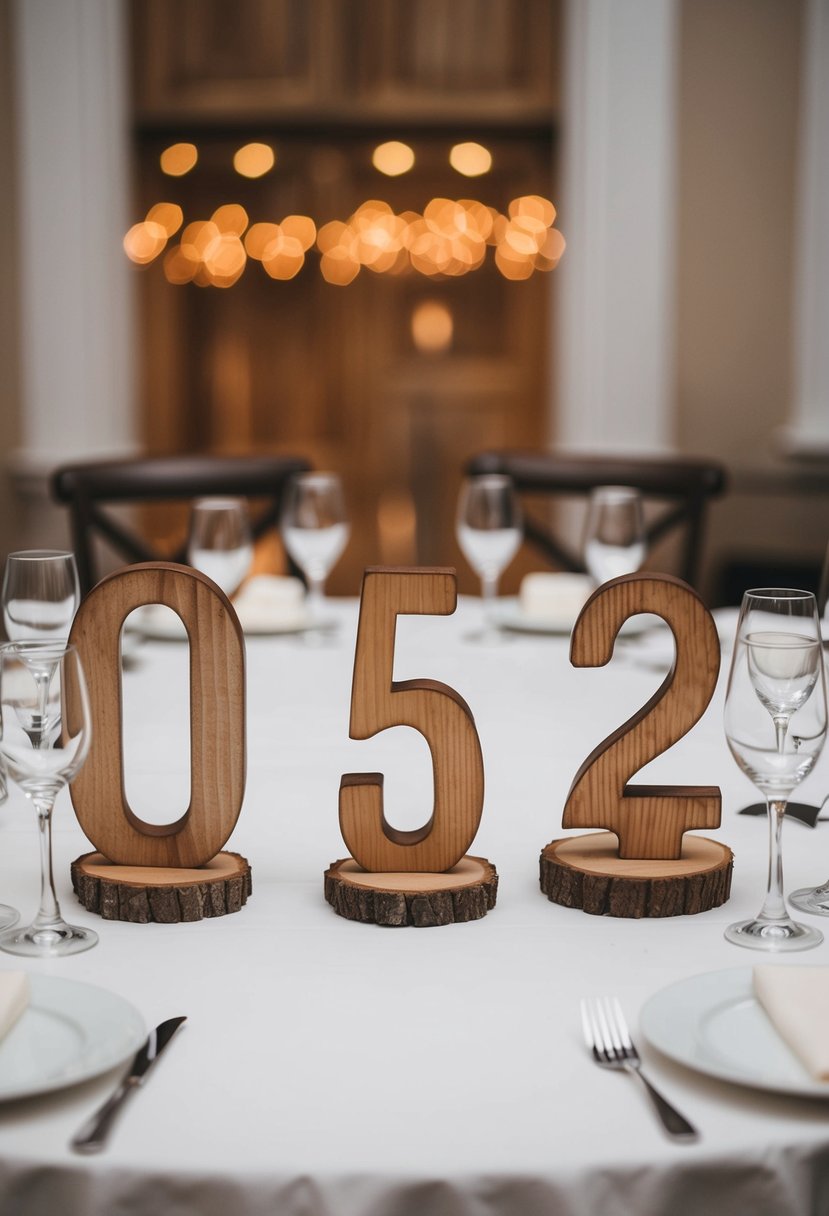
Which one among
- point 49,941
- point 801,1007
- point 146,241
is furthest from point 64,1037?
point 146,241

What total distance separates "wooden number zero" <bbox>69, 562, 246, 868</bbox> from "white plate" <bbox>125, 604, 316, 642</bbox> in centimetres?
85

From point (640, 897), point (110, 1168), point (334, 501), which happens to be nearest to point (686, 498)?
point (334, 501)

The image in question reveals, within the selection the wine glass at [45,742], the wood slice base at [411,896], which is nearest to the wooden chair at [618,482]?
the wood slice base at [411,896]

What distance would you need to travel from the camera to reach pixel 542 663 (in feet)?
5.63

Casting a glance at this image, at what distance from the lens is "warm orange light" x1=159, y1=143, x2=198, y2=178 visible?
14.5 feet

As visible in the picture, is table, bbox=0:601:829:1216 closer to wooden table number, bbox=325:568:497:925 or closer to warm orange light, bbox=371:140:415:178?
wooden table number, bbox=325:568:497:925

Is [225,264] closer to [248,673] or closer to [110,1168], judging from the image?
[248,673]

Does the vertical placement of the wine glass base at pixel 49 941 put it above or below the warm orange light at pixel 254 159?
below

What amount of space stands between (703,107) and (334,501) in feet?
8.63

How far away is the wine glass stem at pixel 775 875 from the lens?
0.87 meters

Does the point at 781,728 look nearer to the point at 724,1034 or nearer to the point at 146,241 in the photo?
the point at 724,1034

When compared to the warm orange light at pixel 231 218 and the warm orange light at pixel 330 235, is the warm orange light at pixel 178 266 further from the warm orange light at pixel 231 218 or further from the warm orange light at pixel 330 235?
the warm orange light at pixel 330 235

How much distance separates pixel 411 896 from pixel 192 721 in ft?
0.62

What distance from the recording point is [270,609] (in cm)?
191
